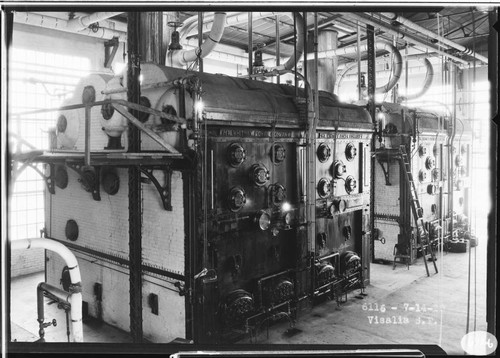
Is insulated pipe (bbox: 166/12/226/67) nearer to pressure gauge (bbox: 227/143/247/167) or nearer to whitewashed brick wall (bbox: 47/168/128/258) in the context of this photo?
pressure gauge (bbox: 227/143/247/167)

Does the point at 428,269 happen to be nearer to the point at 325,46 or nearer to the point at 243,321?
the point at 243,321

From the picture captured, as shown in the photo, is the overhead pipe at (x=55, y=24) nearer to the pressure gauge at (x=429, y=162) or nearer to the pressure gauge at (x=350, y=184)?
the pressure gauge at (x=350, y=184)

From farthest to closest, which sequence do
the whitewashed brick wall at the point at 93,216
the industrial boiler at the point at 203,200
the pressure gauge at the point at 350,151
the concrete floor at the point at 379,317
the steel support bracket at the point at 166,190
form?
the pressure gauge at the point at 350,151, the concrete floor at the point at 379,317, the whitewashed brick wall at the point at 93,216, the steel support bracket at the point at 166,190, the industrial boiler at the point at 203,200

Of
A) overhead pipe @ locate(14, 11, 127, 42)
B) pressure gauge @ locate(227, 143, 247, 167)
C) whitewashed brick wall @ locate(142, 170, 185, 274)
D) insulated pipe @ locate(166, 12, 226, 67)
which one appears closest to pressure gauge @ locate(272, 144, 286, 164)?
pressure gauge @ locate(227, 143, 247, 167)

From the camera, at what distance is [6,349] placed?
13.7ft

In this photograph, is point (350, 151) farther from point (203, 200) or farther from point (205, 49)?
point (203, 200)

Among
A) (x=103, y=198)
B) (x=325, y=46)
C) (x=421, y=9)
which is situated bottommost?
(x=103, y=198)

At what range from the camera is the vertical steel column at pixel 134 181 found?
5.36m

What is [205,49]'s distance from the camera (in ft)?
24.8

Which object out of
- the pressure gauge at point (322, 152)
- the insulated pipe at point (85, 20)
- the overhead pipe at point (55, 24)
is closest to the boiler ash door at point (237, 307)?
the pressure gauge at point (322, 152)

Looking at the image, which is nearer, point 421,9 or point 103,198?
point 421,9

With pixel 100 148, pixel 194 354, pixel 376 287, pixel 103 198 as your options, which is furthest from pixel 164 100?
pixel 376 287

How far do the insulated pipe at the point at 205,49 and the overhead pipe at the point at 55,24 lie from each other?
3.60 metres

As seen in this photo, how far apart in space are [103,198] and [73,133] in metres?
1.20
